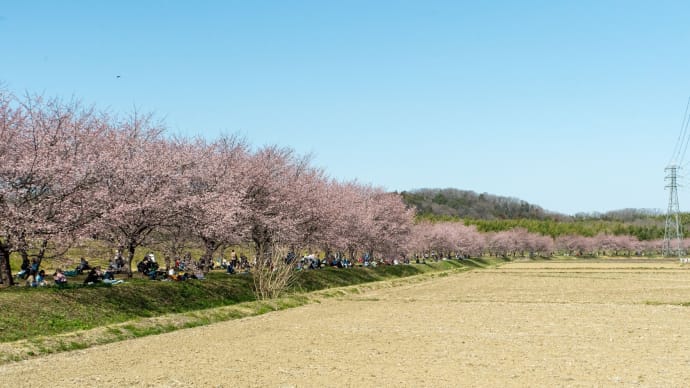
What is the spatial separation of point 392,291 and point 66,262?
2640cm

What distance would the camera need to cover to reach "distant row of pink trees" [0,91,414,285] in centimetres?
2673

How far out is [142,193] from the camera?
32625mm

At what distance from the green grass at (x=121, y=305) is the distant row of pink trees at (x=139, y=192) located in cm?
241

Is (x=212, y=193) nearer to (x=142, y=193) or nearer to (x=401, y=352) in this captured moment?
(x=142, y=193)

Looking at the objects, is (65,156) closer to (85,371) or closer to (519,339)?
(85,371)

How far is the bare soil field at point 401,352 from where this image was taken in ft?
51.7

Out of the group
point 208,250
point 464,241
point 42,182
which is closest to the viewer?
point 42,182

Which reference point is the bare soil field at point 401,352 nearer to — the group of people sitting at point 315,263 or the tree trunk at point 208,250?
the tree trunk at point 208,250

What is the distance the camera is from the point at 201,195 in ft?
128

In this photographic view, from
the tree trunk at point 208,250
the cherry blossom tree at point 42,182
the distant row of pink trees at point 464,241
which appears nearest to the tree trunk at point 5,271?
the cherry blossom tree at point 42,182

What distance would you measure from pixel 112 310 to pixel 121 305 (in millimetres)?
956

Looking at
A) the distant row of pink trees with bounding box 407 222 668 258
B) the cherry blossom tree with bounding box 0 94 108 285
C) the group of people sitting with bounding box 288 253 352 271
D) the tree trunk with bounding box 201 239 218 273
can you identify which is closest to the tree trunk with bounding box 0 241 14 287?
the cherry blossom tree with bounding box 0 94 108 285

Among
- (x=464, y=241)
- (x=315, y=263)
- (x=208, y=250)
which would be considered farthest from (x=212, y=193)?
(x=464, y=241)

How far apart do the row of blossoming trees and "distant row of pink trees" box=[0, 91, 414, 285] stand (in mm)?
64
